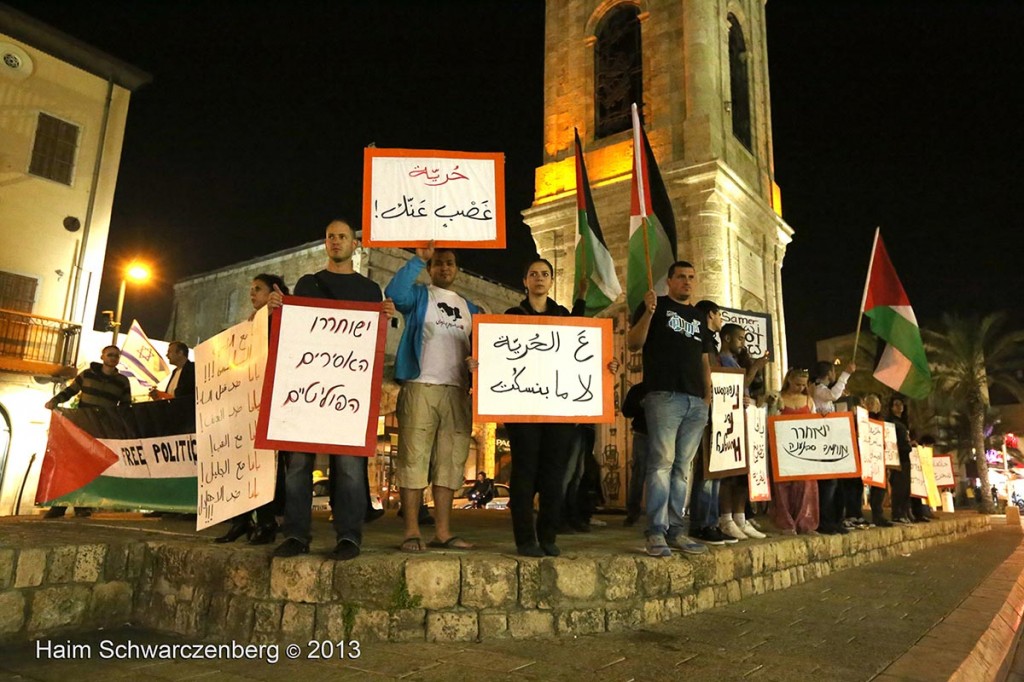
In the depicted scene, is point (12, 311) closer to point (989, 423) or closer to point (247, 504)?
point (247, 504)

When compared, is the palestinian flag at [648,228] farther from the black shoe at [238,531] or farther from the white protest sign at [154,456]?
the white protest sign at [154,456]

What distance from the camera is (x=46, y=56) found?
58.1 ft

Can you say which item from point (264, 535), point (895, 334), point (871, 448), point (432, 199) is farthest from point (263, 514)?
point (895, 334)

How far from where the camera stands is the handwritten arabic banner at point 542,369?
4.24 m

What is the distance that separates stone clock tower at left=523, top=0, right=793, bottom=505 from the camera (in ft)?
49.6

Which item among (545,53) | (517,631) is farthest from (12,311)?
(517,631)

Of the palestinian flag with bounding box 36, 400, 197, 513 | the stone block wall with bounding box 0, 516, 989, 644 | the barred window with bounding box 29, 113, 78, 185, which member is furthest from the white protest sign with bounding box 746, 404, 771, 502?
the barred window with bounding box 29, 113, 78, 185

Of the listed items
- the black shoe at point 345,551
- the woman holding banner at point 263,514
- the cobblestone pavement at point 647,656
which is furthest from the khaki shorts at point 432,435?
the cobblestone pavement at point 647,656

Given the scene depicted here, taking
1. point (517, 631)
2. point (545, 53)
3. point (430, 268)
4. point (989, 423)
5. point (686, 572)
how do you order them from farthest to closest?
point (989, 423) → point (545, 53) → point (430, 268) → point (686, 572) → point (517, 631)

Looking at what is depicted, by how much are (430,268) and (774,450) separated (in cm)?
442

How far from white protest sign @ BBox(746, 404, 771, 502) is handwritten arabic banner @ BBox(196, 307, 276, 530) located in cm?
435

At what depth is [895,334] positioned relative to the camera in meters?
8.84

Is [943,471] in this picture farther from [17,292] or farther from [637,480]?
[17,292]

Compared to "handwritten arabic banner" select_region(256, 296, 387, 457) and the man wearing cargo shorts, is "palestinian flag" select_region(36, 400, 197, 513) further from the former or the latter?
the man wearing cargo shorts
